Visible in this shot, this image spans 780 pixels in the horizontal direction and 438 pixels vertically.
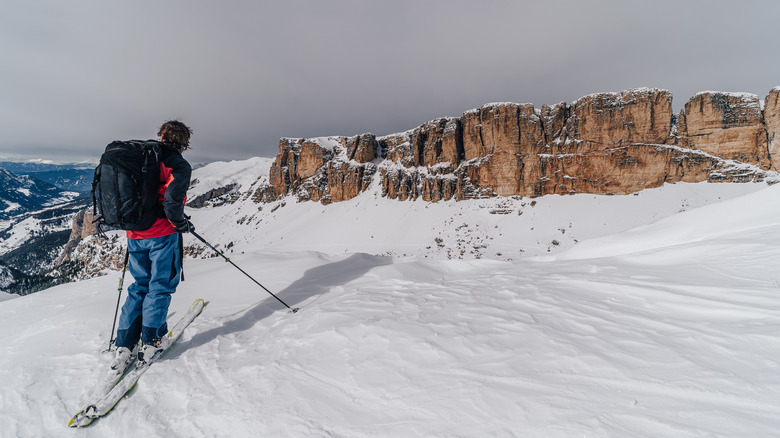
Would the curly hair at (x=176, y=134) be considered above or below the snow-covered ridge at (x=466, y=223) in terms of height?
above

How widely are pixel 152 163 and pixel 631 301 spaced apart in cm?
649

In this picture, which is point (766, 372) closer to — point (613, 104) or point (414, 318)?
point (414, 318)

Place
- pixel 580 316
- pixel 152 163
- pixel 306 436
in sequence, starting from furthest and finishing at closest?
pixel 152 163 → pixel 580 316 → pixel 306 436

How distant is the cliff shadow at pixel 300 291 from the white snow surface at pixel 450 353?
6 cm

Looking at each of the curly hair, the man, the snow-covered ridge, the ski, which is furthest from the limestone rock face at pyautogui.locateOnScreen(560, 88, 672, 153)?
the ski

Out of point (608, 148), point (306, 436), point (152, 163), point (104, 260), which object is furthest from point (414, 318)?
point (104, 260)

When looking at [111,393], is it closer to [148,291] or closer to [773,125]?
[148,291]

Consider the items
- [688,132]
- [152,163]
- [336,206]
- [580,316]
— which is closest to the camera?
[580,316]

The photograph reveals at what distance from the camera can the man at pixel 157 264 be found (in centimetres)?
340

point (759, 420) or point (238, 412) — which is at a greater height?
point (759, 420)

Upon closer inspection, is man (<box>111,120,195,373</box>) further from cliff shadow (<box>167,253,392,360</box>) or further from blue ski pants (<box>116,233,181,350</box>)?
cliff shadow (<box>167,253,392,360</box>)

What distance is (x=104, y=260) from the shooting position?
312 ft

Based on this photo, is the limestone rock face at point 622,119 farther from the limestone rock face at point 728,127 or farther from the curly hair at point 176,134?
the curly hair at point 176,134

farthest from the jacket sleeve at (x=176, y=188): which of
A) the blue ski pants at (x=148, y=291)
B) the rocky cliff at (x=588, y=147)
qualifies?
the rocky cliff at (x=588, y=147)
